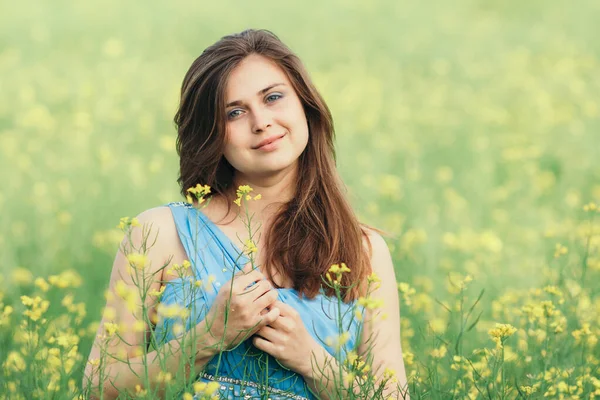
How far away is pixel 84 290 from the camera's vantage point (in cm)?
451

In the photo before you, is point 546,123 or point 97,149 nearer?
point 97,149

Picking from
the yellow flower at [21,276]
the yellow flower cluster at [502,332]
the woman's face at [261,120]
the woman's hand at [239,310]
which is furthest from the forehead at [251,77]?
the yellow flower at [21,276]

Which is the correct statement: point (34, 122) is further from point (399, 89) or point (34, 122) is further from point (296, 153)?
point (296, 153)

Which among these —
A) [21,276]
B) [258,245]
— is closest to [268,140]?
[258,245]

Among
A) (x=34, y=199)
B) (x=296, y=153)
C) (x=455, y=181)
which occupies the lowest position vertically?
(x=455, y=181)

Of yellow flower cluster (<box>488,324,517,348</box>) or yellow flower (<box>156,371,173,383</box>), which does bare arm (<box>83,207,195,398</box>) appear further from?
yellow flower cluster (<box>488,324,517,348</box>)

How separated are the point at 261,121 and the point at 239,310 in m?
0.53

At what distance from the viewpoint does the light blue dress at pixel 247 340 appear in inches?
102

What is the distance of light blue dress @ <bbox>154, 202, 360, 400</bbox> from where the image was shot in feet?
8.54

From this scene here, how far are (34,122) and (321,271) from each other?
14.7 ft

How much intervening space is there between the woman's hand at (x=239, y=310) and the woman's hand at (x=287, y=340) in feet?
0.18

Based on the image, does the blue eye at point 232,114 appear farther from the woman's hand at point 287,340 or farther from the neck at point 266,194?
the woman's hand at point 287,340

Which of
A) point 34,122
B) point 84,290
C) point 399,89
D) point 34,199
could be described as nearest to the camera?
point 84,290

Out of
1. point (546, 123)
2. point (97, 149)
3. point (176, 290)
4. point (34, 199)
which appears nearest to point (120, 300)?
point (176, 290)
